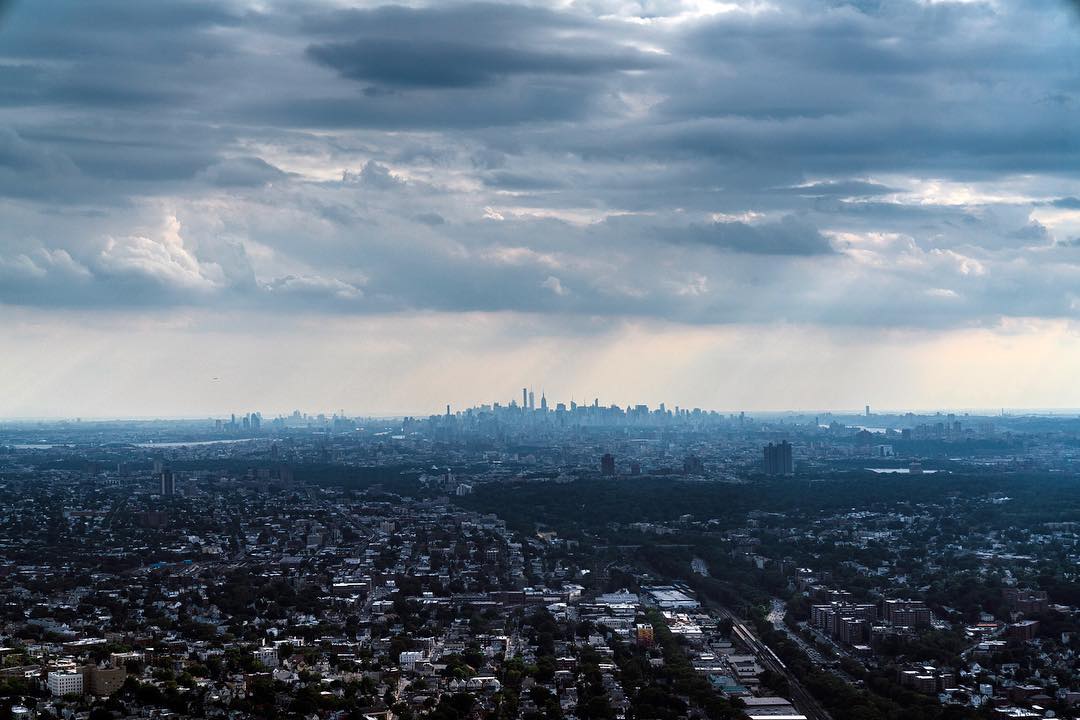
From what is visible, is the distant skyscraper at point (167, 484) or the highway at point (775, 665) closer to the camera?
the highway at point (775, 665)

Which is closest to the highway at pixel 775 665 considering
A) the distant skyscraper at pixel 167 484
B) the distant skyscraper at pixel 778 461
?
the distant skyscraper at pixel 167 484

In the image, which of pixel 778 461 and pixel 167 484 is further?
pixel 778 461

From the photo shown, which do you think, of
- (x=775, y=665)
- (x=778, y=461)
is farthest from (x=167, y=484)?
(x=775, y=665)

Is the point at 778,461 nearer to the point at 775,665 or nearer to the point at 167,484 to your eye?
the point at 167,484

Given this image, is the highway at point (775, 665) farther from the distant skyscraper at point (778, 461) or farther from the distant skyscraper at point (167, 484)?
the distant skyscraper at point (778, 461)

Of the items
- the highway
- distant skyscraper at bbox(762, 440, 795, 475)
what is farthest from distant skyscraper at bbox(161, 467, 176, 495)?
the highway

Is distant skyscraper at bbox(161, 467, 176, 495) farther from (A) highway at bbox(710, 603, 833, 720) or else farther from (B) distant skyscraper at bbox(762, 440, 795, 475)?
(A) highway at bbox(710, 603, 833, 720)

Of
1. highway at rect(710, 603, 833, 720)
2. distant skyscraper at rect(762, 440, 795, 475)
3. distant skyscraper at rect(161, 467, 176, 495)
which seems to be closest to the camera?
highway at rect(710, 603, 833, 720)

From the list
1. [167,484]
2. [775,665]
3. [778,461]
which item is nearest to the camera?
[775,665]
